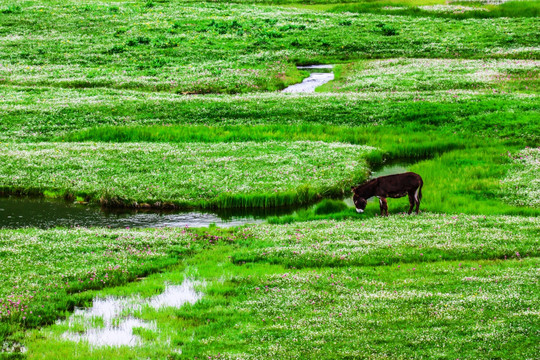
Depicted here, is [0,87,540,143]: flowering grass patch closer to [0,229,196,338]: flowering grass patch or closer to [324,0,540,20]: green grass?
[0,229,196,338]: flowering grass patch

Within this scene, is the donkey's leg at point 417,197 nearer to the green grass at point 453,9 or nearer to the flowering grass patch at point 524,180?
the flowering grass patch at point 524,180

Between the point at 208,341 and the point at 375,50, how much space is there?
Answer: 5655 cm

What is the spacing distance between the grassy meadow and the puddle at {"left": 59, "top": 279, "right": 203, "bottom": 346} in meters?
0.14

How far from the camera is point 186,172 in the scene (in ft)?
99.6

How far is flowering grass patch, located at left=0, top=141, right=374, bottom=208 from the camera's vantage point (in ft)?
89.8

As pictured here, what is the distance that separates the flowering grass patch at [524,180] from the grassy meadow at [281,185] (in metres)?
0.12

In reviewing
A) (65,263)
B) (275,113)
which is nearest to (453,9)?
(275,113)

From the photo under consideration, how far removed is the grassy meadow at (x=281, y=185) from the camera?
531 inches

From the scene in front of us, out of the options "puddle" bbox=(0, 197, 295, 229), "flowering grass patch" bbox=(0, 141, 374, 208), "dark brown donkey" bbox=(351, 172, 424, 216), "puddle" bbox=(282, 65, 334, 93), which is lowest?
"puddle" bbox=(0, 197, 295, 229)

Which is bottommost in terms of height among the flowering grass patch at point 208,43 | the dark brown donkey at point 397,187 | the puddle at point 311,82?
the dark brown donkey at point 397,187

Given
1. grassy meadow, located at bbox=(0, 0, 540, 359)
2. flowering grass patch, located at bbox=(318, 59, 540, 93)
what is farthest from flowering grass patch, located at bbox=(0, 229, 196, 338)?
flowering grass patch, located at bbox=(318, 59, 540, 93)

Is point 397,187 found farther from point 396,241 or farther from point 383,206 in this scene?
point 396,241

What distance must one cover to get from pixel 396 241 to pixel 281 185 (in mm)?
9735

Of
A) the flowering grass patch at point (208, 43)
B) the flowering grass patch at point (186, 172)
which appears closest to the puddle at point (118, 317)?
the flowering grass patch at point (186, 172)
